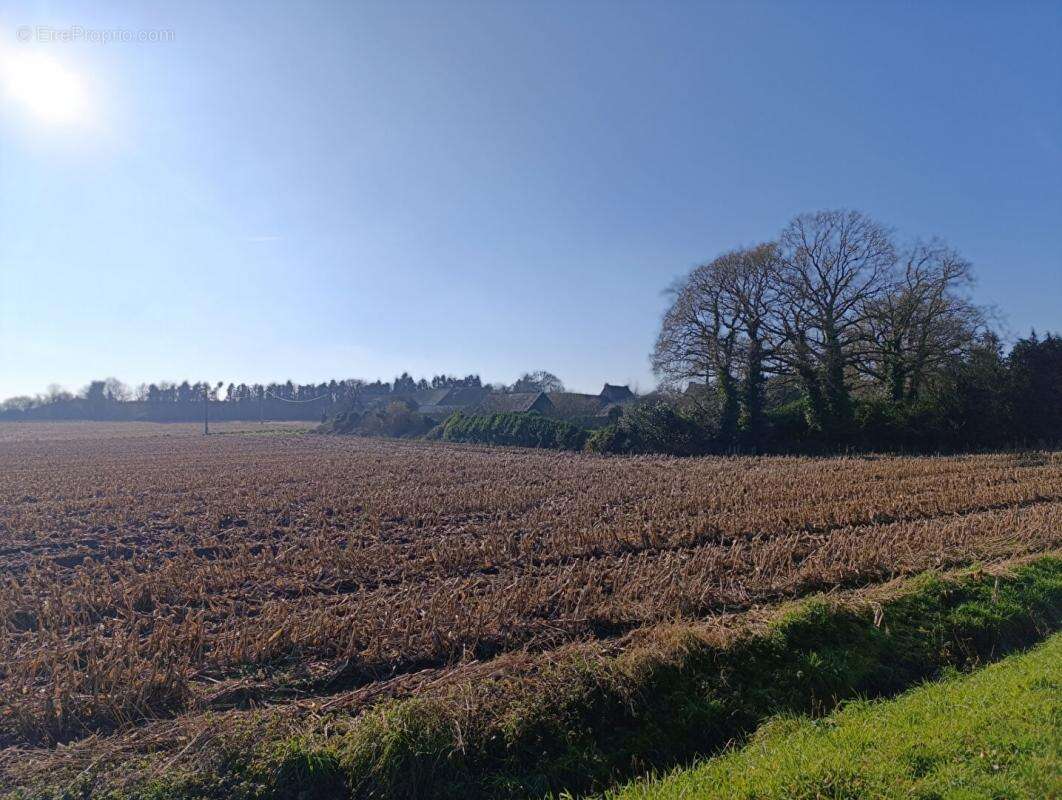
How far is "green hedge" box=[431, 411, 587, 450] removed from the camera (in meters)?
40.2

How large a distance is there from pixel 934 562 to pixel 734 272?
30196 millimetres

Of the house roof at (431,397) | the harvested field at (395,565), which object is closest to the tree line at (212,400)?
the house roof at (431,397)

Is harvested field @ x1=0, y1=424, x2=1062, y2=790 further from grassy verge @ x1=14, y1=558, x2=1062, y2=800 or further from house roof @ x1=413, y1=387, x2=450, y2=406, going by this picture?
house roof @ x1=413, y1=387, x2=450, y2=406

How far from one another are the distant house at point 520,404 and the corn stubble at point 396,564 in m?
39.9

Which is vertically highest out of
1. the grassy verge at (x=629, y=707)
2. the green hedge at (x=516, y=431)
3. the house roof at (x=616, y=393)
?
the house roof at (x=616, y=393)

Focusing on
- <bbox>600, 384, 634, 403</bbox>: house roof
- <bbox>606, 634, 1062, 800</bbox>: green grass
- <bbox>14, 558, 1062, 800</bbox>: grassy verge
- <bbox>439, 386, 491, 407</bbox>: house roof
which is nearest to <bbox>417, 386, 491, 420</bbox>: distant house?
<bbox>439, 386, 491, 407</bbox>: house roof

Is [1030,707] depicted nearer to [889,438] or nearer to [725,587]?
[725,587]

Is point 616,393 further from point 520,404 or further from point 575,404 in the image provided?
point 520,404

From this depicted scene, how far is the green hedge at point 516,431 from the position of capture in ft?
132

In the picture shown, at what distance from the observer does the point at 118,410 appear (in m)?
116

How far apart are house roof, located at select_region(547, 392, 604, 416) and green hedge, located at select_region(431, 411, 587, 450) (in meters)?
11.3

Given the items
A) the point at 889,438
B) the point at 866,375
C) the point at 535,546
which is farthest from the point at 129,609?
the point at 866,375

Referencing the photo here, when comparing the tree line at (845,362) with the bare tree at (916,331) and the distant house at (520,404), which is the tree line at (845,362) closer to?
the bare tree at (916,331)

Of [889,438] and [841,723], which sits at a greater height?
[889,438]
